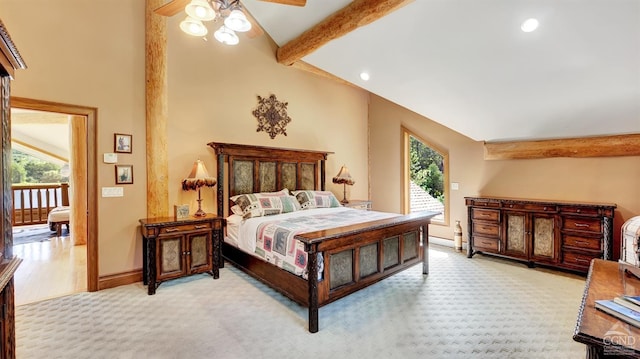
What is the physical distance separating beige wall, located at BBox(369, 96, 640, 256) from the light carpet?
4.11 ft

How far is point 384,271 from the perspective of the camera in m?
3.30

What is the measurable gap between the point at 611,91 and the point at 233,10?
3994mm

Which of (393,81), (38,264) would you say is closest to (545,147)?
(393,81)

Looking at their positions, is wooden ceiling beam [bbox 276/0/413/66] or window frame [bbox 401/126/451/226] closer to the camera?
wooden ceiling beam [bbox 276/0/413/66]

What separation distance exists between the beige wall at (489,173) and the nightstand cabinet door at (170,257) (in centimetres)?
426

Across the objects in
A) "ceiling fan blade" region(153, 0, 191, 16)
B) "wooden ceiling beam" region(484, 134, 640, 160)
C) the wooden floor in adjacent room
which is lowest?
the wooden floor in adjacent room

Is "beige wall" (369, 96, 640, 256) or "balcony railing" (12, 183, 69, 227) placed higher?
"beige wall" (369, 96, 640, 256)

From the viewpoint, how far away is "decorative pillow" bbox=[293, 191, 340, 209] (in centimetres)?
479

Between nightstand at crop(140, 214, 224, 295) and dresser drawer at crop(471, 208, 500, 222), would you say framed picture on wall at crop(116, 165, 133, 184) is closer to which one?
nightstand at crop(140, 214, 224, 295)

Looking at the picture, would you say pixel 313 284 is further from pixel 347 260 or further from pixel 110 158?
pixel 110 158

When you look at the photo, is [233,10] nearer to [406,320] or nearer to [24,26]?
[24,26]

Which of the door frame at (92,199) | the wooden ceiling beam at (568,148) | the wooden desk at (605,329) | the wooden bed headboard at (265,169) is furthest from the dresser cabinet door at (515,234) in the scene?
the door frame at (92,199)

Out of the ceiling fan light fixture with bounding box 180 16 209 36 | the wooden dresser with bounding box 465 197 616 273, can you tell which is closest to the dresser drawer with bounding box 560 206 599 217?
the wooden dresser with bounding box 465 197 616 273

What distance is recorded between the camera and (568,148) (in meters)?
4.18
